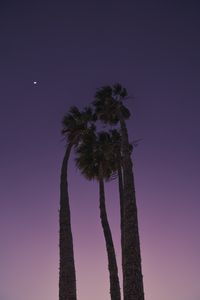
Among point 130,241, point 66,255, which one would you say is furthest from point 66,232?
point 130,241

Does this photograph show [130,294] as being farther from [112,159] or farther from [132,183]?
[112,159]

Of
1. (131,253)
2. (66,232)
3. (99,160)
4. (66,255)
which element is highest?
(99,160)

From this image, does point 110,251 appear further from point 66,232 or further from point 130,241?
point 130,241

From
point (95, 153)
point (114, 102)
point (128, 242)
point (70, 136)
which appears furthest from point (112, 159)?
point (128, 242)

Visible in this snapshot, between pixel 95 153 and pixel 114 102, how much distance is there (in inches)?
240

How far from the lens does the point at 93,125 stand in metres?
29.8

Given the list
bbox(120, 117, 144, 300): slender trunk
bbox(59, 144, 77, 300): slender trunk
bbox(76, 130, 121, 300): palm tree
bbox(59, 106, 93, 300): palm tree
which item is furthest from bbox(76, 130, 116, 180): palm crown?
bbox(120, 117, 144, 300): slender trunk

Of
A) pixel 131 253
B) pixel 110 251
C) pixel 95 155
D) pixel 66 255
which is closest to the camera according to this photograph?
pixel 131 253

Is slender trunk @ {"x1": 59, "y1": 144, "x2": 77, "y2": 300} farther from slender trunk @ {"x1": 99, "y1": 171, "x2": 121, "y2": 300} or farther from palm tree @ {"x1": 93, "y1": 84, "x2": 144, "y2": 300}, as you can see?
slender trunk @ {"x1": 99, "y1": 171, "x2": 121, "y2": 300}

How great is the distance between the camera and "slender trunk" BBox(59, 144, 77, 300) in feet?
68.7

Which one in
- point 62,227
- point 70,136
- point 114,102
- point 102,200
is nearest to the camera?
point 62,227

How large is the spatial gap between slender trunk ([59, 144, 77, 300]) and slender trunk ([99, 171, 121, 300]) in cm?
566

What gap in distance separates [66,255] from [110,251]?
265 inches

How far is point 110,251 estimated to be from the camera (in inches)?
1093
